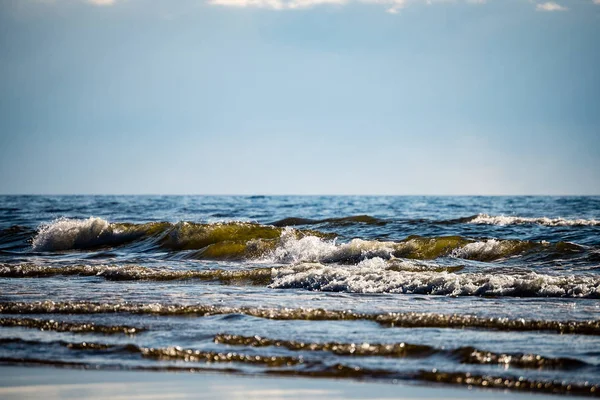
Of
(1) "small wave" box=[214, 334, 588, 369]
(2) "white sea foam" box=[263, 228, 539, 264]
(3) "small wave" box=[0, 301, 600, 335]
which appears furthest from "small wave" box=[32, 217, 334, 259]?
(1) "small wave" box=[214, 334, 588, 369]

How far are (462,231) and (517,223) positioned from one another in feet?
17.0

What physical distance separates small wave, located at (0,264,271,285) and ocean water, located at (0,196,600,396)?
37 millimetres

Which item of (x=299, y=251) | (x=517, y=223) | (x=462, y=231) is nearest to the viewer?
(x=299, y=251)

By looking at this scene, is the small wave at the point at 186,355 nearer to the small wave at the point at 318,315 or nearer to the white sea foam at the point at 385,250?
the small wave at the point at 318,315

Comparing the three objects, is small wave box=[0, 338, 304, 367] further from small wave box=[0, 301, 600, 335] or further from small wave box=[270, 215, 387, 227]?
small wave box=[270, 215, 387, 227]

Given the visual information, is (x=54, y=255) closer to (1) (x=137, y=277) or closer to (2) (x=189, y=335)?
(1) (x=137, y=277)

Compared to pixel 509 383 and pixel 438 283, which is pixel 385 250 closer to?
pixel 438 283

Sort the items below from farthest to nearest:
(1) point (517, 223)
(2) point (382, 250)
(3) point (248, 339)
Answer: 1. (1) point (517, 223)
2. (2) point (382, 250)
3. (3) point (248, 339)

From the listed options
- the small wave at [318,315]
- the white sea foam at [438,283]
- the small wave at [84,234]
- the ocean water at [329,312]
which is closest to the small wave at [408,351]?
the ocean water at [329,312]

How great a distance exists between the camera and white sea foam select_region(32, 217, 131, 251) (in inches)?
890

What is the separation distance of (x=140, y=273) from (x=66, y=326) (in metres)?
5.42

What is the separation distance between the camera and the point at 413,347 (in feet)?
24.0

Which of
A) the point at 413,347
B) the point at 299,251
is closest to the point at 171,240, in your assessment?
the point at 299,251

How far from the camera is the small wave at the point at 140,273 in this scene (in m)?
13.5
